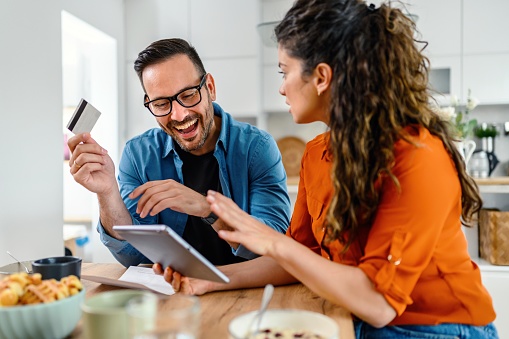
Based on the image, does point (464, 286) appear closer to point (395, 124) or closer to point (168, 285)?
point (395, 124)

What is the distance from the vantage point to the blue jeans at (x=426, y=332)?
109cm

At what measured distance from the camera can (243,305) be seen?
1120 millimetres

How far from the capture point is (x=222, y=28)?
3889 millimetres

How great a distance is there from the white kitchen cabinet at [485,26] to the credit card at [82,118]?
132 inches

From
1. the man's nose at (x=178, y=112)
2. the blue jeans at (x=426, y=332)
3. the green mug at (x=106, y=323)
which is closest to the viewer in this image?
the green mug at (x=106, y=323)

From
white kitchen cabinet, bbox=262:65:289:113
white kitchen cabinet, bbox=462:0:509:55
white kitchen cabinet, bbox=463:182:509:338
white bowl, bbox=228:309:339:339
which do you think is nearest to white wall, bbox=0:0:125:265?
white kitchen cabinet, bbox=262:65:289:113

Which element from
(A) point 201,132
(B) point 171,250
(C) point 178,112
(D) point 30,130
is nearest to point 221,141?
(A) point 201,132

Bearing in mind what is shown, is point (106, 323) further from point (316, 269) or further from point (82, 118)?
point (82, 118)

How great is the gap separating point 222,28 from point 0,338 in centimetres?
334

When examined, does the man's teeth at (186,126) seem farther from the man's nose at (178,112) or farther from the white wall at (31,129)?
the white wall at (31,129)

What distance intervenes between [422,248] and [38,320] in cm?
76

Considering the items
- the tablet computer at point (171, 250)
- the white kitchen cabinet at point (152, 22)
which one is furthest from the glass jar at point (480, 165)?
the tablet computer at point (171, 250)

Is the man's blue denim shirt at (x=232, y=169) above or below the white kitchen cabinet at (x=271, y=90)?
below

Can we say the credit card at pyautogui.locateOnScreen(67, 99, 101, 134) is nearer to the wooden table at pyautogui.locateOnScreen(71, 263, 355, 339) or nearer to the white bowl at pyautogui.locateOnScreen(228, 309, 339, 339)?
the wooden table at pyautogui.locateOnScreen(71, 263, 355, 339)
